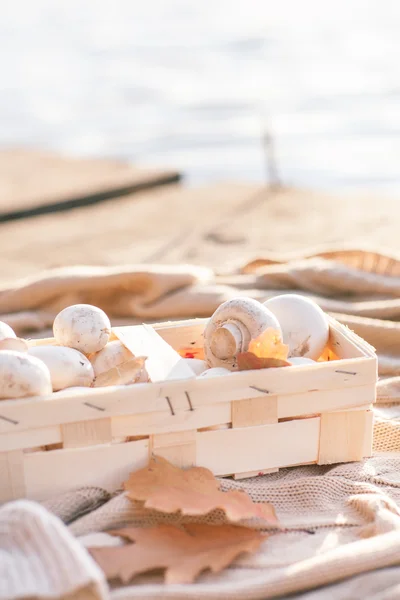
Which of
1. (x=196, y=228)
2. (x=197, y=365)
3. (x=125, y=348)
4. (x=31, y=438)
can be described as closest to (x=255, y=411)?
(x=197, y=365)

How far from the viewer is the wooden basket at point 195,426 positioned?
1.58 meters

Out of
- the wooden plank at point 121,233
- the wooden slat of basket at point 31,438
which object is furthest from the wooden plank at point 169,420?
the wooden plank at point 121,233

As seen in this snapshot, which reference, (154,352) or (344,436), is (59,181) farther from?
(344,436)

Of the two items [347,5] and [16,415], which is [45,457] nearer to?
[16,415]

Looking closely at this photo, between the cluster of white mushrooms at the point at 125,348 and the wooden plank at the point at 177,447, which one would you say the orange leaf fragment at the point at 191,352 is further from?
the wooden plank at the point at 177,447

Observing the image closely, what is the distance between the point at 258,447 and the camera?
176 centimetres

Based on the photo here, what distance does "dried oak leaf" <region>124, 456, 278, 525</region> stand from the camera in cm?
153

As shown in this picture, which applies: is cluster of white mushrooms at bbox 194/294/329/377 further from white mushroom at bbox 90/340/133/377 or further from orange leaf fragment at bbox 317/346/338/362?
white mushroom at bbox 90/340/133/377

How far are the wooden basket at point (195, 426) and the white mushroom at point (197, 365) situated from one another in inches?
7.5

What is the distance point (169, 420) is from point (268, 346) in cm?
28

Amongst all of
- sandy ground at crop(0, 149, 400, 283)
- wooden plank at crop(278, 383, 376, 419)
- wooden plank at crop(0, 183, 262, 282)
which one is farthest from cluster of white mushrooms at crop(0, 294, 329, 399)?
sandy ground at crop(0, 149, 400, 283)

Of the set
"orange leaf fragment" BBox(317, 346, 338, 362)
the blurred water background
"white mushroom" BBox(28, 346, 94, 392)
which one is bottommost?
"orange leaf fragment" BBox(317, 346, 338, 362)

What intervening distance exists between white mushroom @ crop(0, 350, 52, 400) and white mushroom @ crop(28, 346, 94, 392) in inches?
4.1

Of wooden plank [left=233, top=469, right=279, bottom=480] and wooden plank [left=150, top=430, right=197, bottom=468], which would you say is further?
wooden plank [left=233, top=469, right=279, bottom=480]
